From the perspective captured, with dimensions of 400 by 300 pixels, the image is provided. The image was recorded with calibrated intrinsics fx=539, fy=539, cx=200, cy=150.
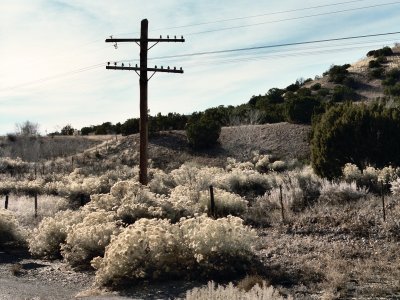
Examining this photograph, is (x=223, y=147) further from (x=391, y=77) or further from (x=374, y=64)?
(x=374, y=64)

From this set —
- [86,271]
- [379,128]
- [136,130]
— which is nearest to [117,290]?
[86,271]

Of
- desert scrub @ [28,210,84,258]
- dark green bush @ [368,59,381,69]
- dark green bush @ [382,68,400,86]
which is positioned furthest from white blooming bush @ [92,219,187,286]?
dark green bush @ [368,59,381,69]

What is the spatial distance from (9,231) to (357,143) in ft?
52.1

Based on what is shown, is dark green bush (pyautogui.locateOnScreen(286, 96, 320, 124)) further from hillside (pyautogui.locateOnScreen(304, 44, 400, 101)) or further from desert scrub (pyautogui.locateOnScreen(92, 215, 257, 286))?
desert scrub (pyautogui.locateOnScreen(92, 215, 257, 286))

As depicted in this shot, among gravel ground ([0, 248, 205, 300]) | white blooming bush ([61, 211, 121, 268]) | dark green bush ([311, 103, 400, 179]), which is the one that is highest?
dark green bush ([311, 103, 400, 179])

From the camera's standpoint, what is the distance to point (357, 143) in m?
25.0

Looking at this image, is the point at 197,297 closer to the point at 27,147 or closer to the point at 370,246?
the point at 370,246

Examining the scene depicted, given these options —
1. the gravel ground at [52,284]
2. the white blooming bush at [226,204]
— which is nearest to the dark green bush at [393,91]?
the white blooming bush at [226,204]

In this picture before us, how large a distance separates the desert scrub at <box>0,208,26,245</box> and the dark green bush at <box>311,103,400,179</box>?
13.7 m

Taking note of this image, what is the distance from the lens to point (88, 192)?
86.4 ft

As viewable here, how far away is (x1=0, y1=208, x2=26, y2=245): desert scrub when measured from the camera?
16.5 m

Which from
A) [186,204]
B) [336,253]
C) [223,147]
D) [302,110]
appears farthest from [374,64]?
[336,253]

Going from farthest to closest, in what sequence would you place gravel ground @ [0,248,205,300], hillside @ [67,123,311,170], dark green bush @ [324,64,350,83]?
dark green bush @ [324,64,350,83]
hillside @ [67,123,311,170]
gravel ground @ [0,248,205,300]

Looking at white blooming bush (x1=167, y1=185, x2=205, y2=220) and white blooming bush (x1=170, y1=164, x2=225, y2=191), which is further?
white blooming bush (x1=170, y1=164, x2=225, y2=191)
